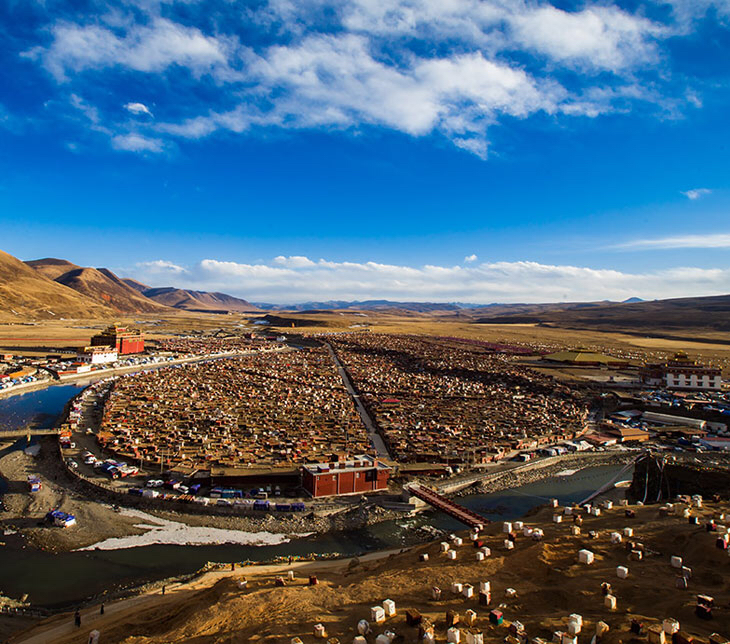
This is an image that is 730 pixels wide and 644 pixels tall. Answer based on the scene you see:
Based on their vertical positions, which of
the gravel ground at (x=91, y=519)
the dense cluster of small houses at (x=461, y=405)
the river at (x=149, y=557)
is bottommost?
the river at (x=149, y=557)

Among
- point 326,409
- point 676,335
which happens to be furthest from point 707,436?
point 676,335

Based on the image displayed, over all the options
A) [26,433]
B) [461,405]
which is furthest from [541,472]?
[26,433]

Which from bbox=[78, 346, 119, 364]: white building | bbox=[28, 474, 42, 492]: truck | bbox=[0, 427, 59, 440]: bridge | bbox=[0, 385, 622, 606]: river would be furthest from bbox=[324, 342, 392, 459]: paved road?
bbox=[78, 346, 119, 364]: white building

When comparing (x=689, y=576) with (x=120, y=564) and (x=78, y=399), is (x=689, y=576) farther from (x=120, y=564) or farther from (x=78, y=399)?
(x=78, y=399)

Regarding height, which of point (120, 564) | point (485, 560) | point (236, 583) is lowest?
point (120, 564)

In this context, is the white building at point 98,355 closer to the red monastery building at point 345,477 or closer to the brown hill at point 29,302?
the red monastery building at point 345,477

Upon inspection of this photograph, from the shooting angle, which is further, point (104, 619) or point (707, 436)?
point (707, 436)

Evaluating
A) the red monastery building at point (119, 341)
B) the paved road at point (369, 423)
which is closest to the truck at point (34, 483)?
the paved road at point (369, 423)
